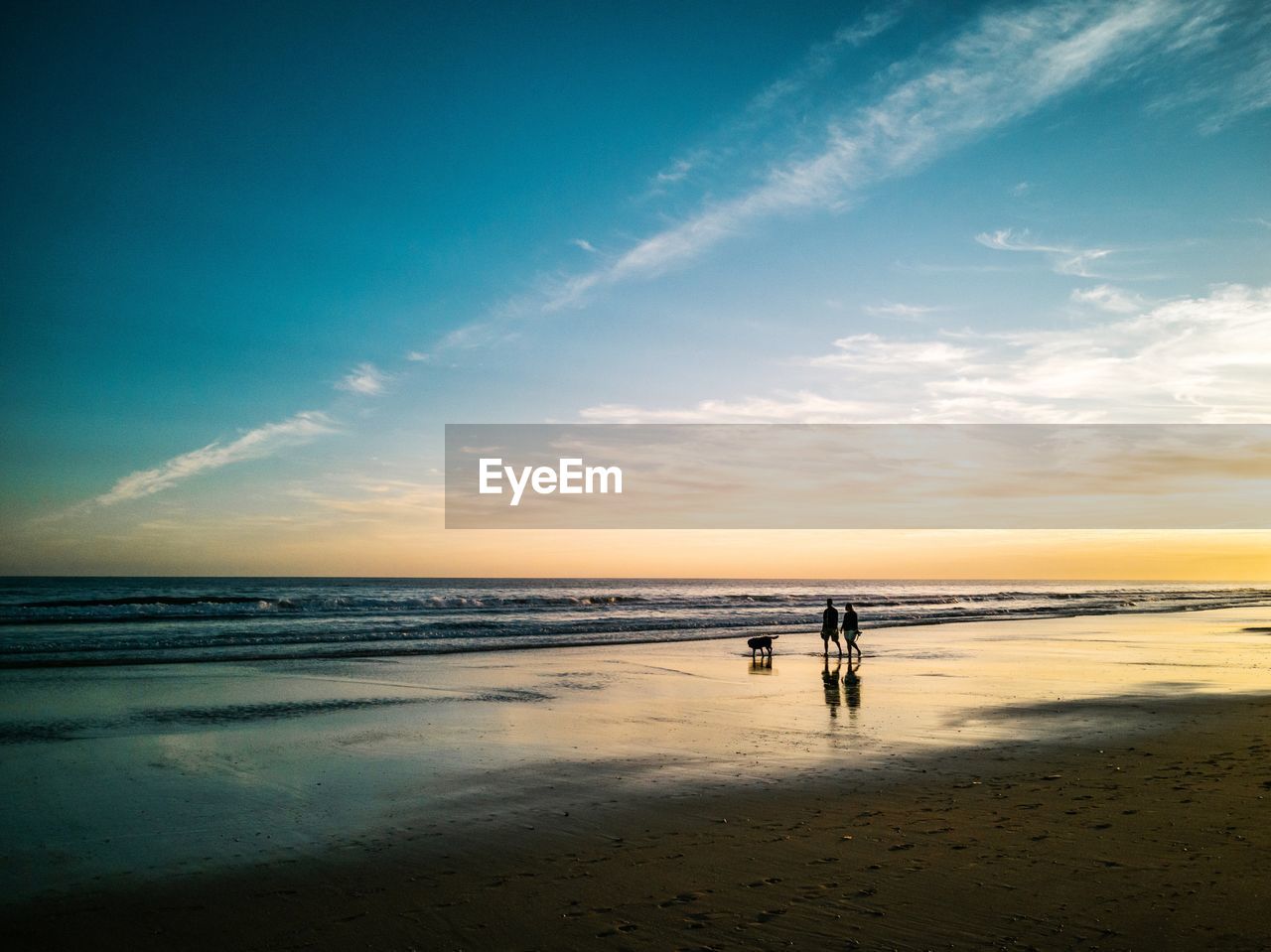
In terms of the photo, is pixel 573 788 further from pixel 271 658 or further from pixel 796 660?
pixel 271 658

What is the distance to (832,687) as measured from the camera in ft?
63.4

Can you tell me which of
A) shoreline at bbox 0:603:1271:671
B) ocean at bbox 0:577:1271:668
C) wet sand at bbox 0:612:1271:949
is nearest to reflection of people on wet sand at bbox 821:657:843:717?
wet sand at bbox 0:612:1271:949

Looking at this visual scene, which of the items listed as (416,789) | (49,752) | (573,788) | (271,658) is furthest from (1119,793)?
(271,658)

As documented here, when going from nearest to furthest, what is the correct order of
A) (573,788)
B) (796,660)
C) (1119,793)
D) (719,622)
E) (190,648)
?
(1119,793) < (573,788) < (796,660) < (190,648) < (719,622)

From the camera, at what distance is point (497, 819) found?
339 inches

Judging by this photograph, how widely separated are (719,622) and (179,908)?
4155 centimetres

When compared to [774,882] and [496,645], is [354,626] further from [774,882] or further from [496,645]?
[774,882]

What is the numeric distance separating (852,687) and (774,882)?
13.3m

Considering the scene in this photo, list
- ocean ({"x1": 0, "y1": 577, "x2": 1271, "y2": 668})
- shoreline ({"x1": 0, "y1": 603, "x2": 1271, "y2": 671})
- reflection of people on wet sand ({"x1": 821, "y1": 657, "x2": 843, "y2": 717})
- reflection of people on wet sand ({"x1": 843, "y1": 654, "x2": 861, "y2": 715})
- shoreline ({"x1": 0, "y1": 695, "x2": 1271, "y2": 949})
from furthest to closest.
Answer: ocean ({"x1": 0, "y1": 577, "x2": 1271, "y2": 668}) < shoreline ({"x1": 0, "y1": 603, "x2": 1271, "y2": 671}) < reflection of people on wet sand ({"x1": 843, "y1": 654, "x2": 861, "y2": 715}) < reflection of people on wet sand ({"x1": 821, "y1": 657, "x2": 843, "y2": 717}) < shoreline ({"x1": 0, "y1": 695, "x2": 1271, "y2": 949})

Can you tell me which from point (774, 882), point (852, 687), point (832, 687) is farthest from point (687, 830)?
point (852, 687)

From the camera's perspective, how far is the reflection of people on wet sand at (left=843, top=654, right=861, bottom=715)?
16.8 metres

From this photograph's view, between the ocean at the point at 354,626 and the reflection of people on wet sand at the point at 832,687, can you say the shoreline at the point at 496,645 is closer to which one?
the ocean at the point at 354,626

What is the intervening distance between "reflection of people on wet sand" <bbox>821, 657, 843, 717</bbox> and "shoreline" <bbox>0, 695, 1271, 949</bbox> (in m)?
6.79

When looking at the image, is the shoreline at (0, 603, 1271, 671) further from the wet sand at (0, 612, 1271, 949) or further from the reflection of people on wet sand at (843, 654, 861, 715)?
the reflection of people on wet sand at (843, 654, 861, 715)
